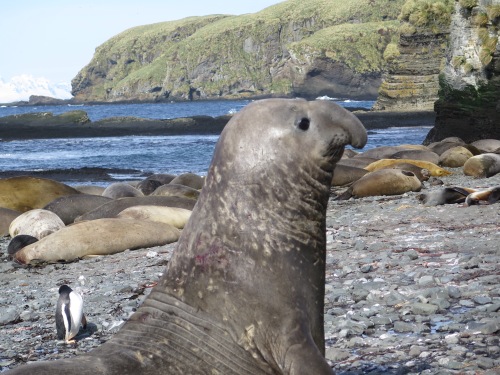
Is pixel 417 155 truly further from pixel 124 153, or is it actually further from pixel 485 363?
pixel 124 153

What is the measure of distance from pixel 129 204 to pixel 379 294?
21.0ft

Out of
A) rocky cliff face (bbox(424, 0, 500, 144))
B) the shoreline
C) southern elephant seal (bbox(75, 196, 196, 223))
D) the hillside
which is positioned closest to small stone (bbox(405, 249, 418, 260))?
southern elephant seal (bbox(75, 196, 196, 223))

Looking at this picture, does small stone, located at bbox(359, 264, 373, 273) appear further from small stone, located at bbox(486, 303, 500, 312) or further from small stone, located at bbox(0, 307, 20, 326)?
small stone, located at bbox(0, 307, 20, 326)

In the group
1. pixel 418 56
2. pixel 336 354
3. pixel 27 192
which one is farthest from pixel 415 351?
pixel 418 56

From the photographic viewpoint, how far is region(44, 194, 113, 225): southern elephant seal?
12.4 metres

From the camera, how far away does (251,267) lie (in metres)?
3.54

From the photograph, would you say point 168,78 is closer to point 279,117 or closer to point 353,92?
point 353,92

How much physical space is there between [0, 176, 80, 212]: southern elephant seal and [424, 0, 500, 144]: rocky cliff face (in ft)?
42.6

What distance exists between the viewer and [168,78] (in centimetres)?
17675

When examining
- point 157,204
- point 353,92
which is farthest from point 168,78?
point 157,204

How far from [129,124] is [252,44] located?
408ft

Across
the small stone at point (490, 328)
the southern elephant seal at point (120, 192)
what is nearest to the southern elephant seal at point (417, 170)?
the southern elephant seal at point (120, 192)

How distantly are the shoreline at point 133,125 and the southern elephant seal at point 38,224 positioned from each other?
133 feet

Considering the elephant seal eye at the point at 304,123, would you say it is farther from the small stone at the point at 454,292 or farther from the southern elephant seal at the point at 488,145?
the southern elephant seal at the point at 488,145
